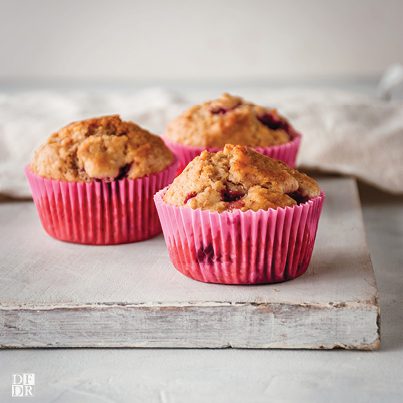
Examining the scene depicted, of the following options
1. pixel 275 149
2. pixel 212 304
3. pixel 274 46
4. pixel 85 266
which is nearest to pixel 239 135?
pixel 275 149

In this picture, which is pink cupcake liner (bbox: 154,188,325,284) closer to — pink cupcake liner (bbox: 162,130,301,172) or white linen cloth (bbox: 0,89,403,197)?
pink cupcake liner (bbox: 162,130,301,172)

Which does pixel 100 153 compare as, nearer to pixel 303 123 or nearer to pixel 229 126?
pixel 229 126

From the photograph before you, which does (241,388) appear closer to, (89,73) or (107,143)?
(107,143)

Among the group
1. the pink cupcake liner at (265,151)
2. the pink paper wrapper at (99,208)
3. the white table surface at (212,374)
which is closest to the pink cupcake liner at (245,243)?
the white table surface at (212,374)

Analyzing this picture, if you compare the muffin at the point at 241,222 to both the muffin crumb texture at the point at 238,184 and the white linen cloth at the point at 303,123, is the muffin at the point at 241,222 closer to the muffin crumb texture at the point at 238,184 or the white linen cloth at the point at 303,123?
the muffin crumb texture at the point at 238,184

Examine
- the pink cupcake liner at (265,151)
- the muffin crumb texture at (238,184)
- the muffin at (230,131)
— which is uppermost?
the muffin crumb texture at (238,184)

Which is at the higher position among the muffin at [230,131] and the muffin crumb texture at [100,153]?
the muffin crumb texture at [100,153]

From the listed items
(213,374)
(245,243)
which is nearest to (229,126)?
(245,243)

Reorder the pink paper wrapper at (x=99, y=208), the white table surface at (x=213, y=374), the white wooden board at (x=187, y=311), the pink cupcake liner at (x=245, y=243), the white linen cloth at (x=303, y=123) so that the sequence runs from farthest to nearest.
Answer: the white linen cloth at (x=303, y=123) → the pink paper wrapper at (x=99, y=208) → the pink cupcake liner at (x=245, y=243) → the white wooden board at (x=187, y=311) → the white table surface at (x=213, y=374)
